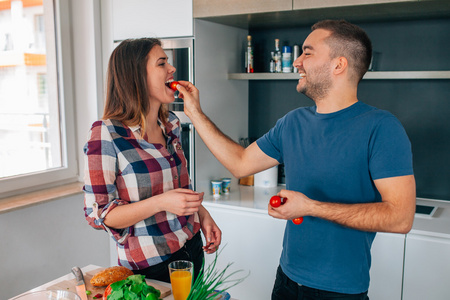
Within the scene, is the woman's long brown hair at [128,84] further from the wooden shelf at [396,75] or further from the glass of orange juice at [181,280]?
the wooden shelf at [396,75]

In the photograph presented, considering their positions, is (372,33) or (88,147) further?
(372,33)

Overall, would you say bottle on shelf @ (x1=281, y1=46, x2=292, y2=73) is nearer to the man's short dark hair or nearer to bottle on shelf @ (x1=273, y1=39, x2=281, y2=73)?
bottle on shelf @ (x1=273, y1=39, x2=281, y2=73)

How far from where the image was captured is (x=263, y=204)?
246 cm

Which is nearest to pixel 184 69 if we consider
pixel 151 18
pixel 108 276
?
pixel 151 18

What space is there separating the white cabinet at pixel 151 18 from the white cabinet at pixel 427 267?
1614 mm

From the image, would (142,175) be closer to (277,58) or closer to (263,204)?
(263,204)

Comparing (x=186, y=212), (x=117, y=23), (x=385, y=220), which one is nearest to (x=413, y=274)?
(x=385, y=220)

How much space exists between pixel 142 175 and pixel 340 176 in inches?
25.8

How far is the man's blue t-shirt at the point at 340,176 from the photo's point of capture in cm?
134

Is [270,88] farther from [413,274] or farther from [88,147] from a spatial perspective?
[88,147]

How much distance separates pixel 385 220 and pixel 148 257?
77cm

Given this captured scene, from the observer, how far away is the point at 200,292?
1026mm

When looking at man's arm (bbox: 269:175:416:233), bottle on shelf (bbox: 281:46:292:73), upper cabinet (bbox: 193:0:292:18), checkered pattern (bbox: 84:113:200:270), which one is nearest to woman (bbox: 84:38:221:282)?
checkered pattern (bbox: 84:113:200:270)

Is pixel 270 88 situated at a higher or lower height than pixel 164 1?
lower
